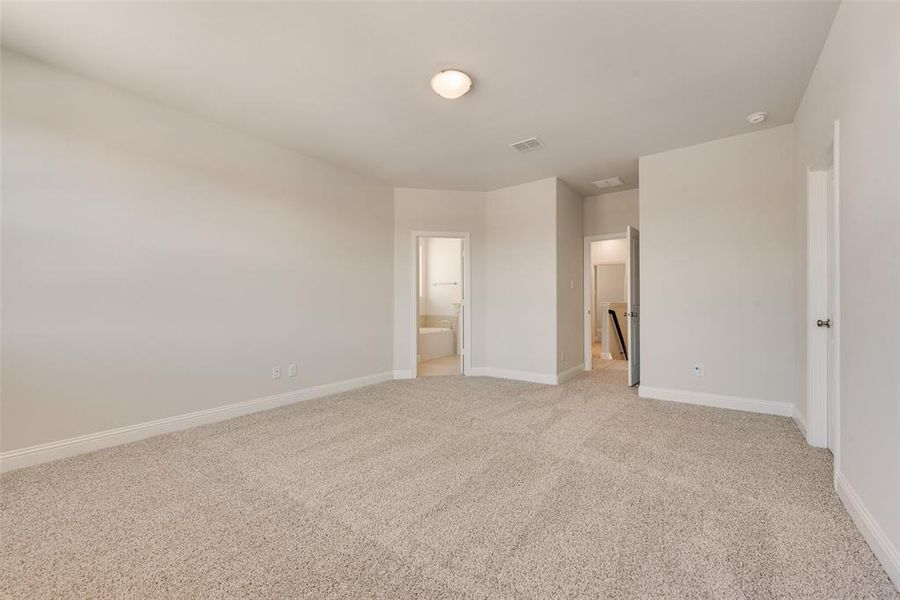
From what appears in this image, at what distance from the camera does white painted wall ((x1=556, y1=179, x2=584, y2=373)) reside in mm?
4742

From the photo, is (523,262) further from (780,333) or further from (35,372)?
(35,372)

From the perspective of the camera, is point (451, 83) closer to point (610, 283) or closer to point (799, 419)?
point (799, 419)

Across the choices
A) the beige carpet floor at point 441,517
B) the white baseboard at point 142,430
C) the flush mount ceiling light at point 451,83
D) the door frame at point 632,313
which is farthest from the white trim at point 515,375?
the flush mount ceiling light at point 451,83

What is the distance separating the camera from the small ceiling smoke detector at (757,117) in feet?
9.93

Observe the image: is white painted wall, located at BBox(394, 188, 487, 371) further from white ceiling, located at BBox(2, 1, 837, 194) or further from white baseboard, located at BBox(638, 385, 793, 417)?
white baseboard, located at BBox(638, 385, 793, 417)

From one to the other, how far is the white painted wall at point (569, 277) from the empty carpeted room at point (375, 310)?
24 centimetres

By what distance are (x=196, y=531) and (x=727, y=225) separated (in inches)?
180

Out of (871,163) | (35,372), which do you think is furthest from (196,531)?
(871,163)

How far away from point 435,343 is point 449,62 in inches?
202

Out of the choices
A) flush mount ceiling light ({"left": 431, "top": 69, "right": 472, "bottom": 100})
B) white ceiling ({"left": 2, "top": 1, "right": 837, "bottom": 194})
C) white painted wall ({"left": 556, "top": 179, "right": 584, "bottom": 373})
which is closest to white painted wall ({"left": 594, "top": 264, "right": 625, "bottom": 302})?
white painted wall ({"left": 556, "top": 179, "right": 584, "bottom": 373})

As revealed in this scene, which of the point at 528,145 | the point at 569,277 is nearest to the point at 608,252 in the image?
Result: the point at 569,277

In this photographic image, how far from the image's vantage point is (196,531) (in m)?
1.67

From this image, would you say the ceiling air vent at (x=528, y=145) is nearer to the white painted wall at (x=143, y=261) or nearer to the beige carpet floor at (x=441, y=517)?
the white painted wall at (x=143, y=261)

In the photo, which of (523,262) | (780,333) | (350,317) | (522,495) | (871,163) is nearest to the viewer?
(871,163)
